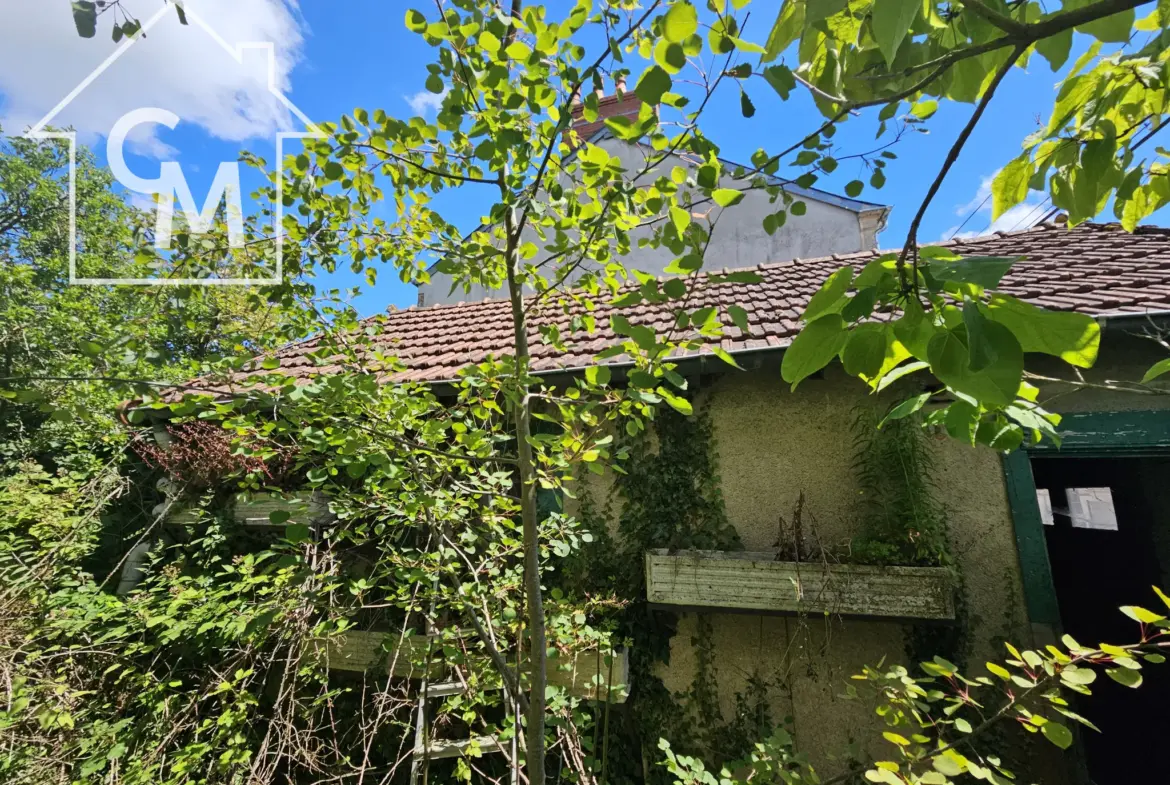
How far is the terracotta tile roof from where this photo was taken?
10.1ft

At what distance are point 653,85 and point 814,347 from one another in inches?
23.6

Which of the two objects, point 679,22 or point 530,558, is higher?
point 679,22

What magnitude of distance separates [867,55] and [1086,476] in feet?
23.6

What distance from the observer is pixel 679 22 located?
93 cm

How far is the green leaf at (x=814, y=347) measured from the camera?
2.36ft

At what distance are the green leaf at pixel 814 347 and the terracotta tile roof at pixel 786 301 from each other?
1.82 metres

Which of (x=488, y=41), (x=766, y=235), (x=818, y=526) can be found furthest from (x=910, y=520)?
(x=766, y=235)

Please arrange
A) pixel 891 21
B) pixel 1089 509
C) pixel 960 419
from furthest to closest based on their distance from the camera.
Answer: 1. pixel 1089 509
2. pixel 960 419
3. pixel 891 21

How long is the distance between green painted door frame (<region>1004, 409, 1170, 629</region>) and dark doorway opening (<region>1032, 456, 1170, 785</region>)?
167 millimetres

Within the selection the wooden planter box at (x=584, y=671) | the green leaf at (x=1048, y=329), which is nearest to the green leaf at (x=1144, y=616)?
the green leaf at (x=1048, y=329)

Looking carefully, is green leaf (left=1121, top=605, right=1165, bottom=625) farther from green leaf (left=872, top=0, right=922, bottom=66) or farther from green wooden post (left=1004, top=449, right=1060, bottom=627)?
green leaf (left=872, top=0, right=922, bottom=66)

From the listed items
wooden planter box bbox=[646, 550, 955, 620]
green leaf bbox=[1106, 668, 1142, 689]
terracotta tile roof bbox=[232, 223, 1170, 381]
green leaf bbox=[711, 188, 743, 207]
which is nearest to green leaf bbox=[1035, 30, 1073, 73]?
green leaf bbox=[711, 188, 743, 207]

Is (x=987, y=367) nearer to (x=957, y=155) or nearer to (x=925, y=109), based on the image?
(x=957, y=155)

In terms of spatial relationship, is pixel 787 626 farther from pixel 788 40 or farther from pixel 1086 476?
pixel 1086 476
